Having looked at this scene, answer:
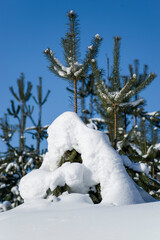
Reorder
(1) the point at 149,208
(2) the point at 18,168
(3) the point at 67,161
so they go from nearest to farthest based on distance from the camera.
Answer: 1. (1) the point at 149,208
2. (3) the point at 67,161
3. (2) the point at 18,168

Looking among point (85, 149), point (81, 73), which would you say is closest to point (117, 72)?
point (81, 73)

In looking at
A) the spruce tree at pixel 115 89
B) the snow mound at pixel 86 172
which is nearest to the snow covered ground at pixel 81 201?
the snow mound at pixel 86 172

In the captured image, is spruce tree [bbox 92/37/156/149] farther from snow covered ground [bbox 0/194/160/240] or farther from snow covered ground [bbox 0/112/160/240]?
snow covered ground [bbox 0/194/160/240]

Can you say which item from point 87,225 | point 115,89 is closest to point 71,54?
point 115,89

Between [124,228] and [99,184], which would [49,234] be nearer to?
[124,228]

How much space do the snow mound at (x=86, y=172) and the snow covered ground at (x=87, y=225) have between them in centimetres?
99

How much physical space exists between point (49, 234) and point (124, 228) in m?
0.47

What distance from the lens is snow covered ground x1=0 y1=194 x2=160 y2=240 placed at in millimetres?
1590

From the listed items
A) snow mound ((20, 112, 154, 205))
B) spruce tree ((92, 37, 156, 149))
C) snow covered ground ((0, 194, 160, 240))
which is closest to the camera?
snow covered ground ((0, 194, 160, 240))

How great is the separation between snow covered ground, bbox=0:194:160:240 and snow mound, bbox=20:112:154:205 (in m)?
0.99

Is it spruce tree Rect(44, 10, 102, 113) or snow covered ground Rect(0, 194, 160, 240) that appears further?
spruce tree Rect(44, 10, 102, 113)

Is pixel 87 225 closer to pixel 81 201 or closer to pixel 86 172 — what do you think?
pixel 81 201

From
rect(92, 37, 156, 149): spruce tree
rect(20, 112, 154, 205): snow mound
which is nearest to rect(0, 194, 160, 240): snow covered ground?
rect(20, 112, 154, 205): snow mound

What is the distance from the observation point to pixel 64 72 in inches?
182
